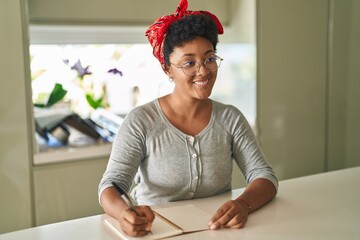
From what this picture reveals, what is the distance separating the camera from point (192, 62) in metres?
1.51

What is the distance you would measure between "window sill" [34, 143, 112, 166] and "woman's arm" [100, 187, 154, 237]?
1.03 m

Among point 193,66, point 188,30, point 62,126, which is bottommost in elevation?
point 62,126

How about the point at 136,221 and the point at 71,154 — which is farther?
the point at 71,154

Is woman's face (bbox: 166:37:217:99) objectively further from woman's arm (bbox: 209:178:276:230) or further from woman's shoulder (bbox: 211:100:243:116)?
woman's arm (bbox: 209:178:276:230)

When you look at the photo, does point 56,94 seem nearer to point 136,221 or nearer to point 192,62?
point 192,62

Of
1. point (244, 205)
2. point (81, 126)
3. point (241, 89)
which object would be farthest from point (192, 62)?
point (241, 89)

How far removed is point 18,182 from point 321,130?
1.97 m

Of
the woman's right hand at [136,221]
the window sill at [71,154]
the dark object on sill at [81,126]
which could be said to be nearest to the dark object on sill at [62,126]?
the dark object on sill at [81,126]

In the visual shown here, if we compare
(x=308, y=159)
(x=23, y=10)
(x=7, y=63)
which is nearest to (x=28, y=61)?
(x=7, y=63)

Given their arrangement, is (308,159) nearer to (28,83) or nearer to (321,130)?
(321,130)

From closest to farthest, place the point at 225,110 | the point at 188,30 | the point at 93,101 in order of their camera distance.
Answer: the point at 188,30 < the point at 225,110 < the point at 93,101

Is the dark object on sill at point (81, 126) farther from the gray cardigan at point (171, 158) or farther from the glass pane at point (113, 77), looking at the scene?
the gray cardigan at point (171, 158)

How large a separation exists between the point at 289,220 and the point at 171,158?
43cm

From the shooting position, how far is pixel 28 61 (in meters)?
2.21
